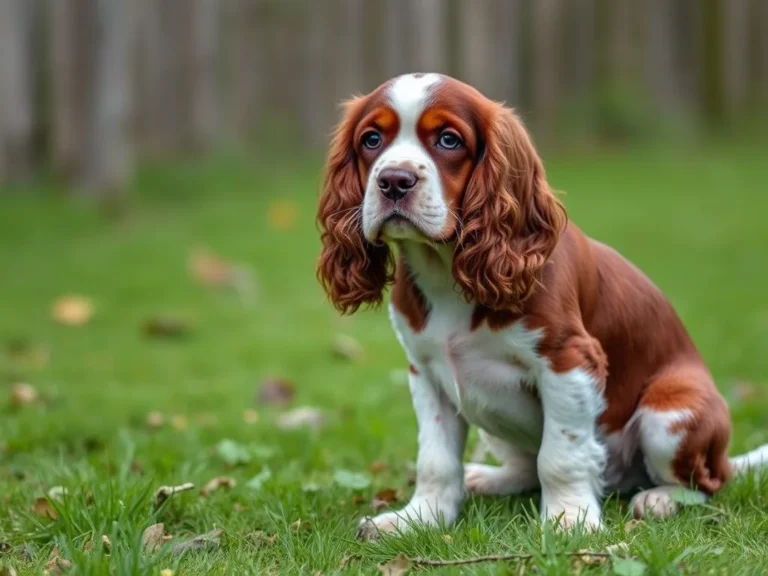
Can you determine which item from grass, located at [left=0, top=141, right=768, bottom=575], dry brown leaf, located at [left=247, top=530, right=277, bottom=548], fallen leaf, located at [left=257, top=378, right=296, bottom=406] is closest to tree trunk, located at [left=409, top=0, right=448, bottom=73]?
grass, located at [left=0, top=141, right=768, bottom=575]

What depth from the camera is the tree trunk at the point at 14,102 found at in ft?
41.7

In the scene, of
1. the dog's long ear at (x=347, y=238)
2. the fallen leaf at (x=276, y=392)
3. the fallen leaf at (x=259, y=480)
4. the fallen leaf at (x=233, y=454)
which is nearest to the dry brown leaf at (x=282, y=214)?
the fallen leaf at (x=276, y=392)

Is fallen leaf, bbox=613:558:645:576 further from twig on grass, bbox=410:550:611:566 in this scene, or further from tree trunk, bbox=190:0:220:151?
tree trunk, bbox=190:0:220:151

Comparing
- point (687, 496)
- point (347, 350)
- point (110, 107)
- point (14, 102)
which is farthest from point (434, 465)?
point (14, 102)

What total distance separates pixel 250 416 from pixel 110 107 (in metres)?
7.18

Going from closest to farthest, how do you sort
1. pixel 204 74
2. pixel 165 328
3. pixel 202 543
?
1. pixel 202 543
2. pixel 165 328
3. pixel 204 74

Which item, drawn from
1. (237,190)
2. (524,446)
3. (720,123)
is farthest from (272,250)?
(720,123)

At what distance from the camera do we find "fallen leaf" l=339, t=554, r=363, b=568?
10.6ft

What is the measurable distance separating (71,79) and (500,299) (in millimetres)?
10412

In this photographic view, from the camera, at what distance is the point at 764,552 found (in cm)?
313

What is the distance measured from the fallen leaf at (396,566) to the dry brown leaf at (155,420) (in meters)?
2.68

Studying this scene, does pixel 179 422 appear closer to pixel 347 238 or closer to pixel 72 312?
pixel 347 238

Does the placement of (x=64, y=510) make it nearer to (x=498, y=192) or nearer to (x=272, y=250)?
(x=498, y=192)

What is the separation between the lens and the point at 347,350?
7441mm
